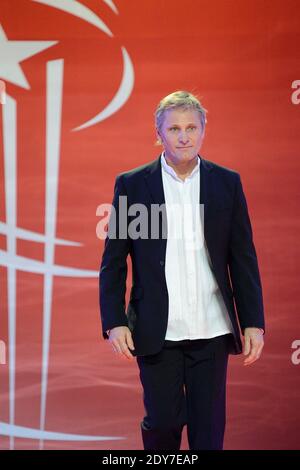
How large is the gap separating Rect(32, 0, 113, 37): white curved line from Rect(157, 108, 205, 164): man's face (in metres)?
1.01

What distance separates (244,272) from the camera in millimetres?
2721

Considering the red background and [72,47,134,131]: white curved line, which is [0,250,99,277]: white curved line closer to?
the red background

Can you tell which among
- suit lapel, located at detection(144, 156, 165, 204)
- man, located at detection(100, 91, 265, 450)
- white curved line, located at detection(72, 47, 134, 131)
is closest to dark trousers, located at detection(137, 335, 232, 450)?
man, located at detection(100, 91, 265, 450)

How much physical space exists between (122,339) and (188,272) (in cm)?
34

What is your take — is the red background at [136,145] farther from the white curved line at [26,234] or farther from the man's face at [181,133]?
the man's face at [181,133]

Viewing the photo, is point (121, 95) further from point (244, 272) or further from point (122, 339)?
point (122, 339)

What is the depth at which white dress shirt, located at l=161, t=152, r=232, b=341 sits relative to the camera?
2645 millimetres

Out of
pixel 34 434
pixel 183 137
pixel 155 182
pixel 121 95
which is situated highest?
pixel 121 95

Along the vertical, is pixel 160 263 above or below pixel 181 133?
below

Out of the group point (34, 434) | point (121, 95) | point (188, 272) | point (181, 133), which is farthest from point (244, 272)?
point (34, 434)

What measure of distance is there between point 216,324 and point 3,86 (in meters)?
1.64

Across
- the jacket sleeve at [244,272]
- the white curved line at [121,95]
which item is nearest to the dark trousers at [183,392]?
the jacket sleeve at [244,272]

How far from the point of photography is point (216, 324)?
269 cm
